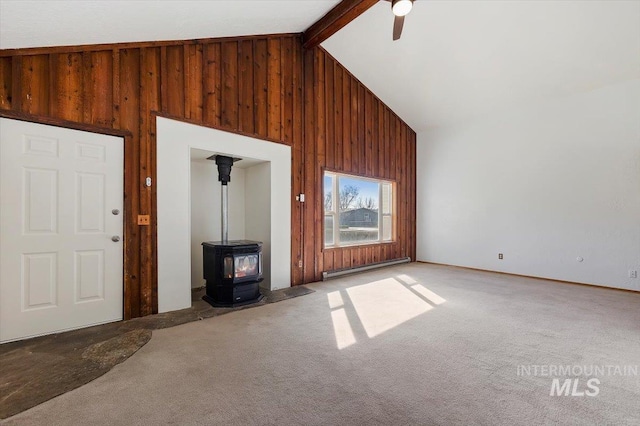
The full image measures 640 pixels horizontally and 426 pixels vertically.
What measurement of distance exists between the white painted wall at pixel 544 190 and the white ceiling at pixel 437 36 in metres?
0.49

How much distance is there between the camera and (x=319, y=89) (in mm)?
5156

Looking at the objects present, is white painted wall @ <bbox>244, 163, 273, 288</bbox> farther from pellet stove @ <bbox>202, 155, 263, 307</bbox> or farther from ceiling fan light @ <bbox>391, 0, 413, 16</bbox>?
ceiling fan light @ <bbox>391, 0, 413, 16</bbox>

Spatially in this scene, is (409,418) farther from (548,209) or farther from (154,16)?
(548,209)

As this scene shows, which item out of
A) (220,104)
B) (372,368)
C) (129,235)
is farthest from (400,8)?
(129,235)

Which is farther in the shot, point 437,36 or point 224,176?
point 437,36

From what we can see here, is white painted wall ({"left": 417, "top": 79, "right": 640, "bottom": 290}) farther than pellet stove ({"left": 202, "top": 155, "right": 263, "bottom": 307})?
Yes

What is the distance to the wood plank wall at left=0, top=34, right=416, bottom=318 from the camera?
9.10 feet

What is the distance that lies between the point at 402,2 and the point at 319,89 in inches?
99.1

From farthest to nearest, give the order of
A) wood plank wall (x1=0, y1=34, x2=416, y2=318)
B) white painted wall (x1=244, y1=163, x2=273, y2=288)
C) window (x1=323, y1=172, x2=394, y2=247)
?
window (x1=323, y1=172, x2=394, y2=247) < white painted wall (x1=244, y1=163, x2=273, y2=288) < wood plank wall (x1=0, y1=34, x2=416, y2=318)

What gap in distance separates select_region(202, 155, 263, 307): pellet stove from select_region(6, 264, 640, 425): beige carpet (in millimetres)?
353

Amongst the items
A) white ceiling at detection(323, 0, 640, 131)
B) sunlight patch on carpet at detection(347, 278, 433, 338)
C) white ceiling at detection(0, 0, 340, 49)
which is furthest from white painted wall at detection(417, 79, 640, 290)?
white ceiling at detection(0, 0, 340, 49)

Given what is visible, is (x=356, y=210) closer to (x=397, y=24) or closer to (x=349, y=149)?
(x=349, y=149)

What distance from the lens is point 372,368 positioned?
84.5 inches

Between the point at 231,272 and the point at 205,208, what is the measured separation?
1491 mm
